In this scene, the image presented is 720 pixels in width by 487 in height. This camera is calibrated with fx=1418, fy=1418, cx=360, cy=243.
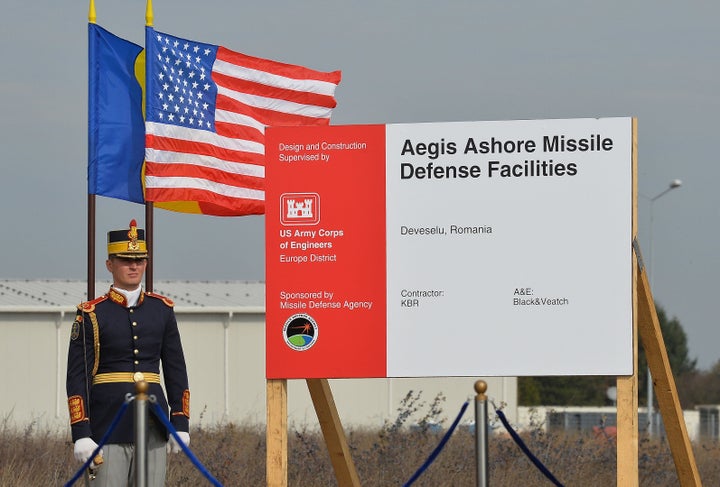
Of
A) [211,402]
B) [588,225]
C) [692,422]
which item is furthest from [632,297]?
[692,422]

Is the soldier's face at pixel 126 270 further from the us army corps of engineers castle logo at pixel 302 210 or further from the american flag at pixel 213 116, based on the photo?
the american flag at pixel 213 116

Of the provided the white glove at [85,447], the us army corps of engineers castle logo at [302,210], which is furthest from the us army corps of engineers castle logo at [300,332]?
the white glove at [85,447]

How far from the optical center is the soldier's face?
7.82m

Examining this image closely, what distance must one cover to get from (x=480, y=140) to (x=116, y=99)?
15.6 ft

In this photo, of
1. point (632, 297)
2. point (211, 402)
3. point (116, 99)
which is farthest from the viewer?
point (211, 402)

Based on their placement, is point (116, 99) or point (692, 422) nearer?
point (116, 99)

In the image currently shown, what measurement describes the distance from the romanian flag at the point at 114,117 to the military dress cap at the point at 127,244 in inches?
Answer: 154

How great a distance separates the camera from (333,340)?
8516 mm

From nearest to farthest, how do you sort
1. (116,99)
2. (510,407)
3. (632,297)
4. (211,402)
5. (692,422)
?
(632,297), (116,99), (211,402), (510,407), (692,422)

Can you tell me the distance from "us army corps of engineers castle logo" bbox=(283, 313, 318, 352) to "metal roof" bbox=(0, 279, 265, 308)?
27.8 m

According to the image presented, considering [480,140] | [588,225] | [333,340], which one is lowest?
[333,340]

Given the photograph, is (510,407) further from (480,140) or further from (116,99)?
(480,140)

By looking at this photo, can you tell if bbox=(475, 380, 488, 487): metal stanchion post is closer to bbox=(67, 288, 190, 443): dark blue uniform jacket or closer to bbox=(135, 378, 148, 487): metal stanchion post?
bbox=(67, 288, 190, 443): dark blue uniform jacket

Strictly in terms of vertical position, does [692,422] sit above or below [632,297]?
below
